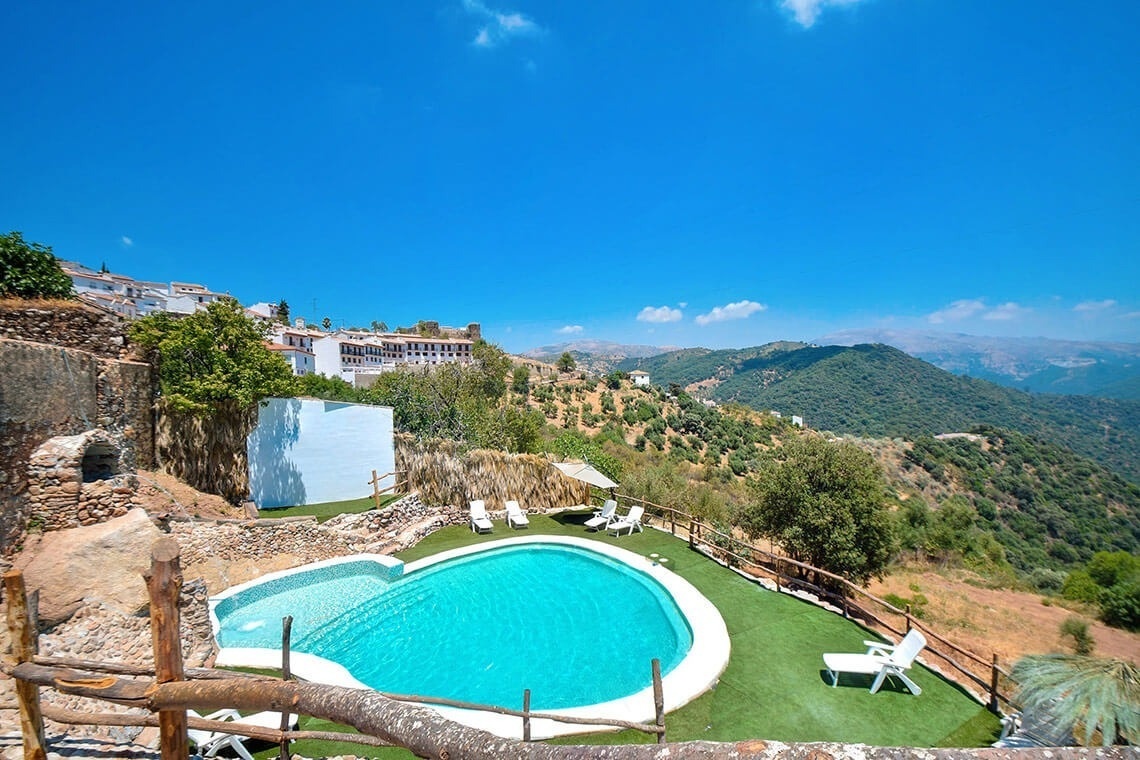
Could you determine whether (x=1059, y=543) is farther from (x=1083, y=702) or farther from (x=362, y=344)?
(x=362, y=344)

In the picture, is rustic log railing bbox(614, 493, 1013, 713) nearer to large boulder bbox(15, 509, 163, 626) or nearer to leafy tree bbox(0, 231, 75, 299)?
large boulder bbox(15, 509, 163, 626)

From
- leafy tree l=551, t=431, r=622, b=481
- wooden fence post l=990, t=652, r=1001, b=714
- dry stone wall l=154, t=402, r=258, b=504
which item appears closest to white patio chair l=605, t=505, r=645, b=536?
leafy tree l=551, t=431, r=622, b=481

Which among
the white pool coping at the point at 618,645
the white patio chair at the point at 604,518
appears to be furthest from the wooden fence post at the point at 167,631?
the white patio chair at the point at 604,518

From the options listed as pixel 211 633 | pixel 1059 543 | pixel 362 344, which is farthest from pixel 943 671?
pixel 362 344

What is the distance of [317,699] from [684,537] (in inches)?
473

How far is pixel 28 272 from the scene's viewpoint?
864cm

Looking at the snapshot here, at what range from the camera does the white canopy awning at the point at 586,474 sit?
13742mm

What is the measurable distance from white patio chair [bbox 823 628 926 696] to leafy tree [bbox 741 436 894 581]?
3684 mm

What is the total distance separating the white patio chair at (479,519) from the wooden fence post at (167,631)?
10.8 metres

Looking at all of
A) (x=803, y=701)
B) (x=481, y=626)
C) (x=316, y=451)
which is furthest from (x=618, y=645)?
(x=316, y=451)

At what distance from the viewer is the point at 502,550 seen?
12.3 meters

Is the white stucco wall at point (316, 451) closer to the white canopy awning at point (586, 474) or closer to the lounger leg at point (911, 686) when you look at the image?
the white canopy awning at point (586, 474)

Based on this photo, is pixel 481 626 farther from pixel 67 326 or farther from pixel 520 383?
pixel 520 383

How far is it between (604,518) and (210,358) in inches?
463
